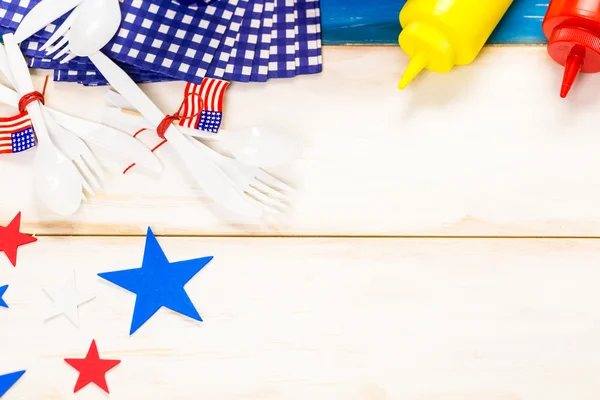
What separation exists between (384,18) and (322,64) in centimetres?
8

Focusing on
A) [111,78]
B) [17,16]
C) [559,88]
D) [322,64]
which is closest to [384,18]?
[322,64]

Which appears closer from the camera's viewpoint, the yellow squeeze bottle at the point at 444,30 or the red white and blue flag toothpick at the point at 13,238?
the yellow squeeze bottle at the point at 444,30

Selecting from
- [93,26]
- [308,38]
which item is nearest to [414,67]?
[308,38]

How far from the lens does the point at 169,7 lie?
2.02 feet

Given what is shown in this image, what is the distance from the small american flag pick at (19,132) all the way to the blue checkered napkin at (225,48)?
215 mm

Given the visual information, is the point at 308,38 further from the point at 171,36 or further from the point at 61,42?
the point at 61,42

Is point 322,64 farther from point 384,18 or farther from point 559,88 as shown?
point 559,88

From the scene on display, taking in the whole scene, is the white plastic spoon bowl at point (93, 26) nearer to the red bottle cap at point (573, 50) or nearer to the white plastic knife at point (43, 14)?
the white plastic knife at point (43, 14)
